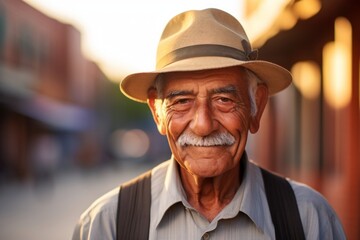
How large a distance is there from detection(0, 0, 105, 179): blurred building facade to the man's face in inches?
948

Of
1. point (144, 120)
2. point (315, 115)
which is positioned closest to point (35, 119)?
point (315, 115)

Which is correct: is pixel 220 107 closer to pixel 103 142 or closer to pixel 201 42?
pixel 201 42

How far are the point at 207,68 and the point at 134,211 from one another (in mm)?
694

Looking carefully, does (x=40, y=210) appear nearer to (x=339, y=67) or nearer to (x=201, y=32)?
(x=339, y=67)

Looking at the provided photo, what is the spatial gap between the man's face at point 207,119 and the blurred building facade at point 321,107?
3.80 meters

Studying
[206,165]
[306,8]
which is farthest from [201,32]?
[306,8]

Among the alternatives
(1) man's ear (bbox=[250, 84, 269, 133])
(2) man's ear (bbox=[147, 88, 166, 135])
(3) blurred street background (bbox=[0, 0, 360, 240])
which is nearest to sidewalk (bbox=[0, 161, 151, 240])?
(3) blurred street background (bbox=[0, 0, 360, 240])

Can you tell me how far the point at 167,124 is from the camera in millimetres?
2861

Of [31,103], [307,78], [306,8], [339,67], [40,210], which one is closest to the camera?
[306,8]

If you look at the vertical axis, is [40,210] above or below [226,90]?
below

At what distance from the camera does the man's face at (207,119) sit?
2.77 m

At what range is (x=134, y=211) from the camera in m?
2.77

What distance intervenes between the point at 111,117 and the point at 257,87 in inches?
3214

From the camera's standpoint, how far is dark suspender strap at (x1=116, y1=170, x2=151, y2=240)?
8.87 ft
